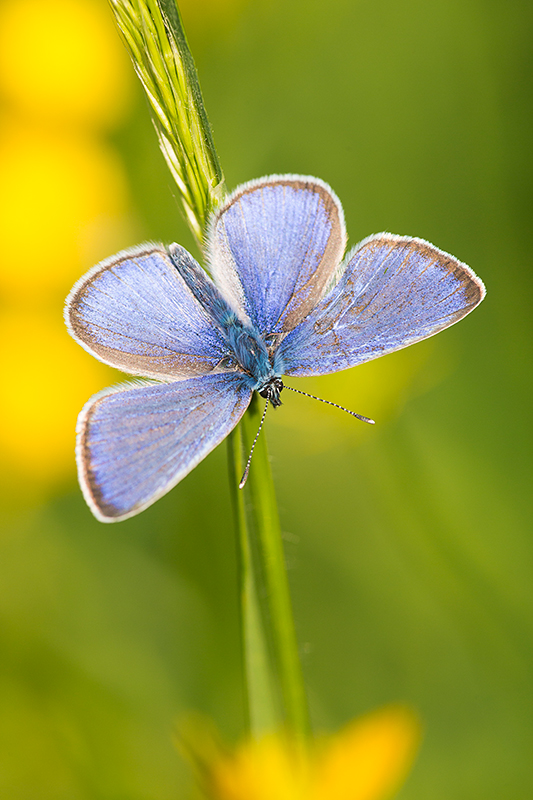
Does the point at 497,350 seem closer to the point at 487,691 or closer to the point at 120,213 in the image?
the point at 487,691

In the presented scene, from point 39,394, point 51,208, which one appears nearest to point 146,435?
point 39,394

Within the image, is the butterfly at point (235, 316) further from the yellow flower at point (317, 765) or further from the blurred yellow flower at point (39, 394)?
the blurred yellow flower at point (39, 394)

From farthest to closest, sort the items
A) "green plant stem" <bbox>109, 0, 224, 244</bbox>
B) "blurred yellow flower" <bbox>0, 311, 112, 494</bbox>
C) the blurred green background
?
"blurred yellow flower" <bbox>0, 311, 112, 494</bbox>
the blurred green background
"green plant stem" <bbox>109, 0, 224, 244</bbox>

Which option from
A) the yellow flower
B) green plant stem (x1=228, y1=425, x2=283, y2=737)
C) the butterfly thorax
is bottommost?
the yellow flower

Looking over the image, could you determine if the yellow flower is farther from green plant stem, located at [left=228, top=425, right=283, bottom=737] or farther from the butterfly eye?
the butterfly eye

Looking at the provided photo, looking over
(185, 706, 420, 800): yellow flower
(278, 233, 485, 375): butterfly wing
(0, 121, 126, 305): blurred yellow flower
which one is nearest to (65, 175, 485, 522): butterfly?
(278, 233, 485, 375): butterfly wing

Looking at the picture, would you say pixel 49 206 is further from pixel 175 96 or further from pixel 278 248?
pixel 175 96

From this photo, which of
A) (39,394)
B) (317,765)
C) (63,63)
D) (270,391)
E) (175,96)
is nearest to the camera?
(175,96)
